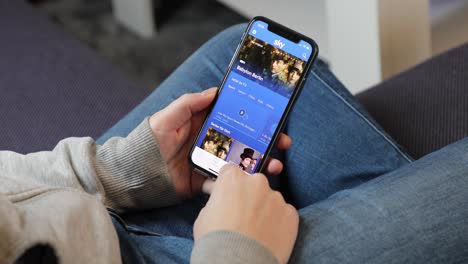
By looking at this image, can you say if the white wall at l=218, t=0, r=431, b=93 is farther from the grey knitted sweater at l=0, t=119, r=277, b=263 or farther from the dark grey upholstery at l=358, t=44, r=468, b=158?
the grey knitted sweater at l=0, t=119, r=277, b=263

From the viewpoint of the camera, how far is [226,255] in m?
0.56

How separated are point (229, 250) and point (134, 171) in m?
0.21

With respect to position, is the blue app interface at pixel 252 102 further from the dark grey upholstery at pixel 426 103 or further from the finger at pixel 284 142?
the dark grey upholstery at pixel 426 103

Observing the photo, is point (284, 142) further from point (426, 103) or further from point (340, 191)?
point (426, 103)

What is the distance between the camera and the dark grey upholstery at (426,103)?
2.84ft

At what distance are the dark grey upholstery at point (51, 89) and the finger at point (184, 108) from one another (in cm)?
29

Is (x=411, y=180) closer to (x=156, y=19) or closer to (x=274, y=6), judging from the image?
(x=274, y=6)

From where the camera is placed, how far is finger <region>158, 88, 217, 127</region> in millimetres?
737

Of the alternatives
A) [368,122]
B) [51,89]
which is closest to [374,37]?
[368,122]

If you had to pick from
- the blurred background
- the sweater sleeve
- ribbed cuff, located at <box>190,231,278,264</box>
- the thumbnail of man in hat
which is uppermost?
ribbed cuff, located at <box>190,231,278,264</box>

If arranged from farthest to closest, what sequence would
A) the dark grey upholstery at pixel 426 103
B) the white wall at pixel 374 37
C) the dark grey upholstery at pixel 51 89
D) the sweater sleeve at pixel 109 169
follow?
the white wall at pixel 374 37 → the dark grey upholstery at pixel 51 89 → the dark grey upholstery at pixel 426 103 → the sweater sleeve at pixel 109 169

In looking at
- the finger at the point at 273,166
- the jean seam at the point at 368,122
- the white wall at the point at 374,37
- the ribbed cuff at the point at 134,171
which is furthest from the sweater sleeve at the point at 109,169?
the white wall at the point at 374,37

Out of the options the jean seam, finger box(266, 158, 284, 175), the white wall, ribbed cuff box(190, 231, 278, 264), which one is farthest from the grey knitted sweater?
the white wall

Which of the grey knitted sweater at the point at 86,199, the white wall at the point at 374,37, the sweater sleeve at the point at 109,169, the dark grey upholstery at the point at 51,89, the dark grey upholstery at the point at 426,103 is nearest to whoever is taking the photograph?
the grey knitted sweater at the point at 86,199
